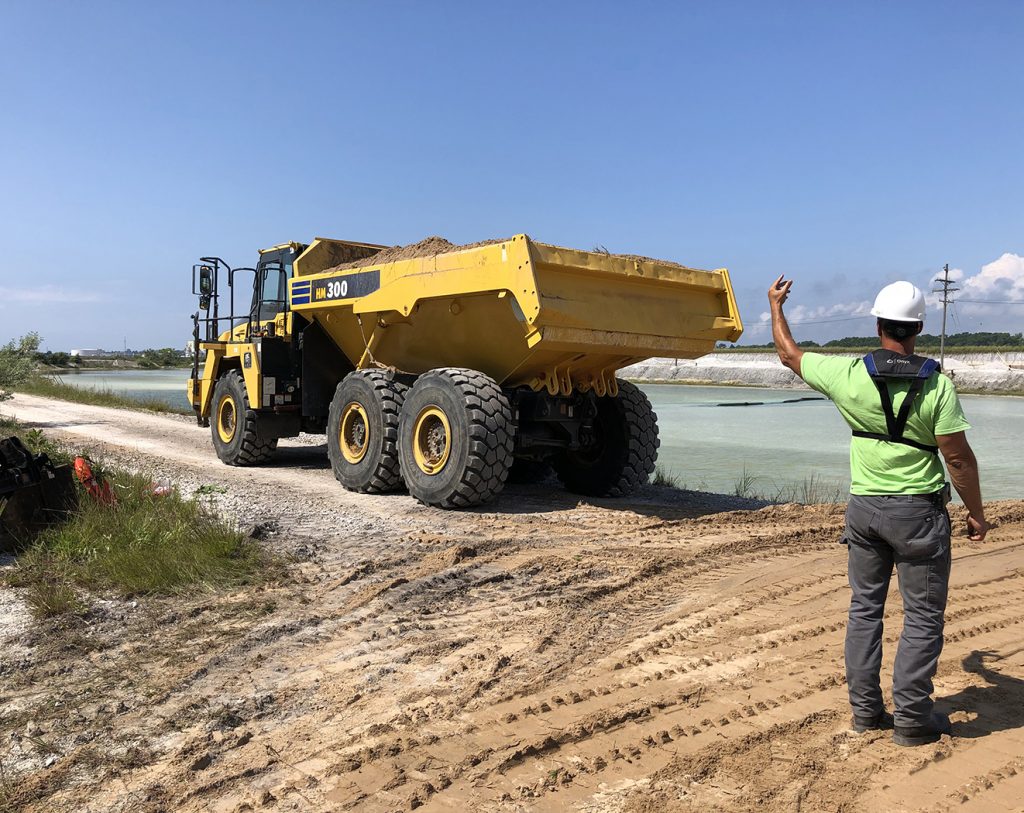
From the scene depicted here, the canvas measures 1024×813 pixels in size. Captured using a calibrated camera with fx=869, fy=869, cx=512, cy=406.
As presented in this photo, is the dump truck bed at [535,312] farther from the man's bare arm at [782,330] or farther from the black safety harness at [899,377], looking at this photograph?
the black safety harness at [899,377]

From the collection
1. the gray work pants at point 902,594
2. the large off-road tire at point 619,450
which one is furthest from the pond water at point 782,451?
the gray work pants at point 902,594

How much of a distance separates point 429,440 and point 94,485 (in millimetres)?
3214

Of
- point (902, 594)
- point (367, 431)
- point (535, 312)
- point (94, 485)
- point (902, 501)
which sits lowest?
point (94, 485)

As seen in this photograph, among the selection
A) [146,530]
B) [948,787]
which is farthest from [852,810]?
[146,530]

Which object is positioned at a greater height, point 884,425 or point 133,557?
point 884,425

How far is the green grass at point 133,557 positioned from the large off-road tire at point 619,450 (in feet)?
15.3

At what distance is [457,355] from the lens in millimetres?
9477

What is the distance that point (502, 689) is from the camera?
4.16 metres

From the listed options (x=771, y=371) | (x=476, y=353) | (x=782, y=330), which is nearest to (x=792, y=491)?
(x=476, y=353)

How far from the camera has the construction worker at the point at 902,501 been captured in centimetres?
356

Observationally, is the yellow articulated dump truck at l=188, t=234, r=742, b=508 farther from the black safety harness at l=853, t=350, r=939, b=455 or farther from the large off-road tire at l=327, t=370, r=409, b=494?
the black safety harness at l=853, t=350, r=939, b=455

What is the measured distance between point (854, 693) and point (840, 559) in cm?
349

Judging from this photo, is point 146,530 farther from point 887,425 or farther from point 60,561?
point 887,425

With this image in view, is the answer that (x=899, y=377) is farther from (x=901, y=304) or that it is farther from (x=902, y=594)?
(x=902, y=594)
